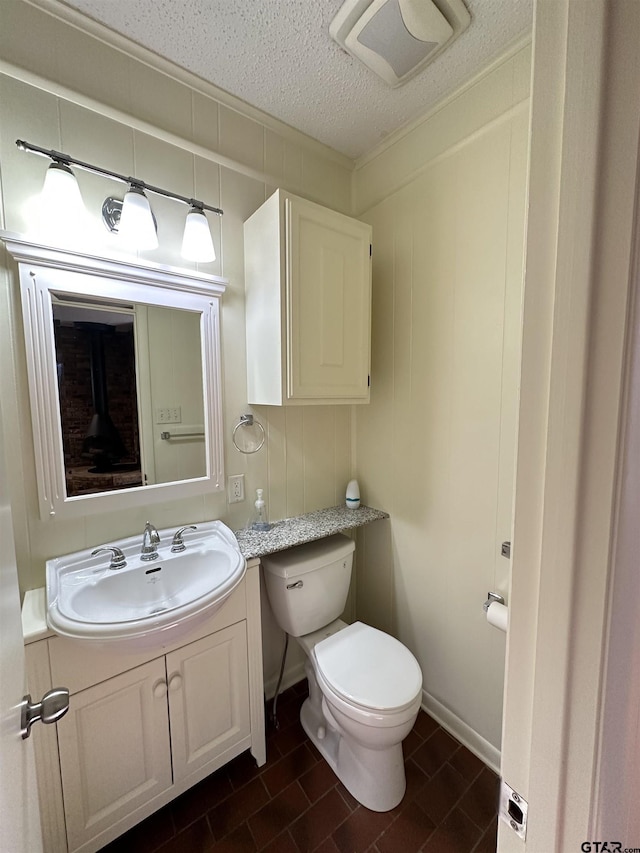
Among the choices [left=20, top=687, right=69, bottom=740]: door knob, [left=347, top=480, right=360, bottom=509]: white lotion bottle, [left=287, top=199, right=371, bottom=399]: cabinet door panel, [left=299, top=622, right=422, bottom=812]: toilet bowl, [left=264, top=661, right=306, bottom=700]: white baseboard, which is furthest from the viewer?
[left=347, top=480, right=360, bottom=509]: white lotion bottle

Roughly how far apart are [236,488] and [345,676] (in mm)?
845

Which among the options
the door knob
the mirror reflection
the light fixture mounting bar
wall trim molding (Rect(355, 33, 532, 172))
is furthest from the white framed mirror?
wall trim molding (Rect(355, 33, 532, 172))

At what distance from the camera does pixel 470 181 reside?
1322 mm

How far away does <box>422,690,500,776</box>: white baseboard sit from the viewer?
1.38m

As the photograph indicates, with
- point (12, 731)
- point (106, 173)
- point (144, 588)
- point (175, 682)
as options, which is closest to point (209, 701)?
point (175, 682)

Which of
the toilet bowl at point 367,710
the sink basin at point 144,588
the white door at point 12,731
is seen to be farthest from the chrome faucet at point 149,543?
the toilet bowl at point 367,710

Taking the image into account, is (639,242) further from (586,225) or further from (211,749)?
(211,749)

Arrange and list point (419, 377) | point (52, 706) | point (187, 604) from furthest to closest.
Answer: point (419, 377), point (187, 604), point (52, 706)

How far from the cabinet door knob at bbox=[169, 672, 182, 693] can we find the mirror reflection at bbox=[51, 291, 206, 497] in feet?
2.19

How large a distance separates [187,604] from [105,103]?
5.51ft

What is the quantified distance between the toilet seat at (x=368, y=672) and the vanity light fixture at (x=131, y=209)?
5.39ft

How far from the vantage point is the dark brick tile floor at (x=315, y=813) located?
1.13m

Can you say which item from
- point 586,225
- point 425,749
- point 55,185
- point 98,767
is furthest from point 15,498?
Result: point 425,749

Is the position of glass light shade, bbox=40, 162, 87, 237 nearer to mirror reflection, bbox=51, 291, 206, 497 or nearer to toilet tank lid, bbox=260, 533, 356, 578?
mirror reflection, bbox=51, 291, 206, 497
